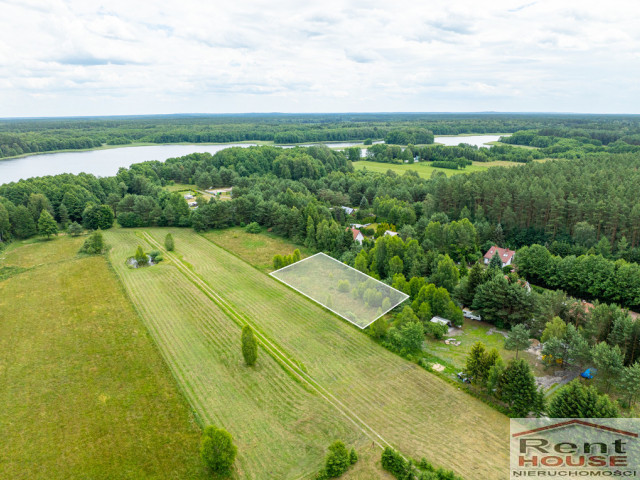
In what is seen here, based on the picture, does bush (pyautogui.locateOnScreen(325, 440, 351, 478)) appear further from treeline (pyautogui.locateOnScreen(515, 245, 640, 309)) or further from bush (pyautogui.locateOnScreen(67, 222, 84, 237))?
bush (pyautogui.locateOnScreen(67, 222, 84, 237))

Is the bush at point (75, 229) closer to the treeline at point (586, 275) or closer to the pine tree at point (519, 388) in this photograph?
the pine tree at point (519, 388)

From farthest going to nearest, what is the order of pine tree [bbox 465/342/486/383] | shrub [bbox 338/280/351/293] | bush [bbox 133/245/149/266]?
bush [bbox 133/245/149/266]
shrub [bbox 338/280/351/293]
pine tree [bbox 465/342/486/383]

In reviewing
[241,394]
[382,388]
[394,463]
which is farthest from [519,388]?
[241,394]

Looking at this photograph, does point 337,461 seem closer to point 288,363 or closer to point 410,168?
point 288,363

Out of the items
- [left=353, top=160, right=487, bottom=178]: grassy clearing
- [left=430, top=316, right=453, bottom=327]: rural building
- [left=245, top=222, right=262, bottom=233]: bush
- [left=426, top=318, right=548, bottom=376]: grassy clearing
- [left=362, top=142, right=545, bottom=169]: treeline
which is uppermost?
[left=362, top=142, right=545, bottom=169]: treeline

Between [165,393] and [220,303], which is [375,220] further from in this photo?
[165,393]

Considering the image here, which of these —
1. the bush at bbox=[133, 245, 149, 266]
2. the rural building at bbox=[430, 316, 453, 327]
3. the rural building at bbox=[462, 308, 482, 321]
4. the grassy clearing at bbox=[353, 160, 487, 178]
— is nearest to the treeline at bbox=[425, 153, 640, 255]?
the rural building at bbox=[462, 308, 482, 321]

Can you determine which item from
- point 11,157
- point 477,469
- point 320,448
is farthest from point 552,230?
point 11,157
